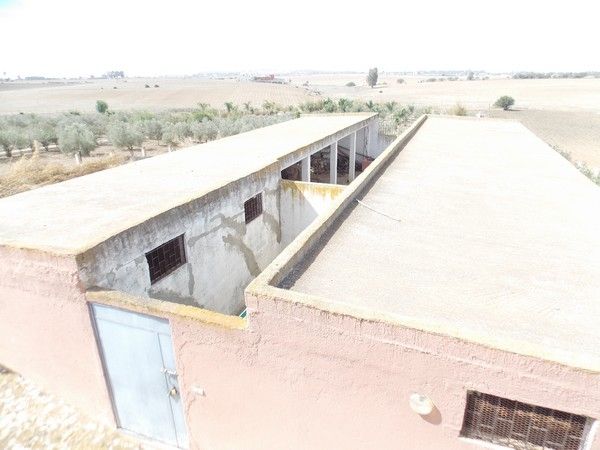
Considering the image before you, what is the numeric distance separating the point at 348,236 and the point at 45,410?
600 cm

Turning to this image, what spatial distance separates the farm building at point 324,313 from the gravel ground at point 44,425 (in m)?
0.27

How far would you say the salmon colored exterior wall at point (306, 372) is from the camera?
12.6ft

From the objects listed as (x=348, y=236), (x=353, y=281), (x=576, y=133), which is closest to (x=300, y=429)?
(x=353, y=281)

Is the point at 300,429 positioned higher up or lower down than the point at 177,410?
higher up

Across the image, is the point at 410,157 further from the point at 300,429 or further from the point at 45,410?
the point at 45,410

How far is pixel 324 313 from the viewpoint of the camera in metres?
4.27

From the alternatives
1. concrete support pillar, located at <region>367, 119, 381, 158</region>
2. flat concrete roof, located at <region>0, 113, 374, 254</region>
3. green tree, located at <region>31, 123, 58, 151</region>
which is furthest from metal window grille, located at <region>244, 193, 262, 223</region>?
green tree, located at <region>31, 123, 58, 151</region>

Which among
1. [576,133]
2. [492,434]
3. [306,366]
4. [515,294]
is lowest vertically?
[576,133]

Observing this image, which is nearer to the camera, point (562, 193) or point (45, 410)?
point (45, 410)

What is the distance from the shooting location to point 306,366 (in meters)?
4.62

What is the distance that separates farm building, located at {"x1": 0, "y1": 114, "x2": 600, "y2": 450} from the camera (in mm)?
4074

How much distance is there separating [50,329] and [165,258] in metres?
2.21

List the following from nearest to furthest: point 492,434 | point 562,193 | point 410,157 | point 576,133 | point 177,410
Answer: point 492,434 → point 177,410 → point 562,193 → point 410,157 → point 576,133

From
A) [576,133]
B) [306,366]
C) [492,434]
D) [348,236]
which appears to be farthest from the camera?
[576,133]
